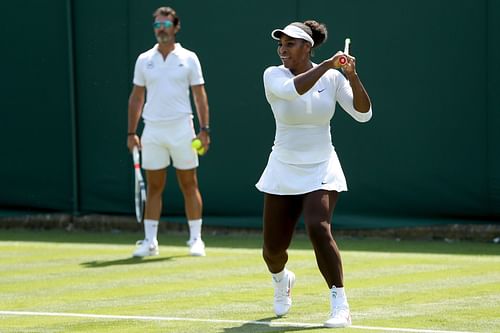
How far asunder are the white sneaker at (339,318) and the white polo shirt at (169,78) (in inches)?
185

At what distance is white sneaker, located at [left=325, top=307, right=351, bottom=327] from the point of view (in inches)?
295

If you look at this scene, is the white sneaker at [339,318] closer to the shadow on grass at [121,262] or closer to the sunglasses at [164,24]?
the shadow on grass at [121,262]

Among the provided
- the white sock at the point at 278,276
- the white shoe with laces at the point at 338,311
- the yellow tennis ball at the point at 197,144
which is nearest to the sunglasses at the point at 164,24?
the yellow tennis ball at the point at 197,144

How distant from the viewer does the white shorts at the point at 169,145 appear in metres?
11.9

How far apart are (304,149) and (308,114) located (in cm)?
22

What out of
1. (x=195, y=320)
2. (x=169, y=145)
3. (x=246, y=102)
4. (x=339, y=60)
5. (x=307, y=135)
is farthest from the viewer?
(x=246, y=102)

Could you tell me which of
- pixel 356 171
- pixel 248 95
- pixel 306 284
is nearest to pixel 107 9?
pixel 248 95

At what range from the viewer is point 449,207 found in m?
13.4

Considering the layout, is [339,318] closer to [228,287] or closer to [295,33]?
[295,33]

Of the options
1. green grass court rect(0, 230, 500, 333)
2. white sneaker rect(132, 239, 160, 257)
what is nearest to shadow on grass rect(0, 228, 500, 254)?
green grass court rect(0, 230, 500, 333)

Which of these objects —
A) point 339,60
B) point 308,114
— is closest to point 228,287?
point 308,114

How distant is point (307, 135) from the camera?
307 inches

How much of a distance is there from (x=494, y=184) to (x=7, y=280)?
539 cm

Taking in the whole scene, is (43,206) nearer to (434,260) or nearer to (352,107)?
(434,260)
